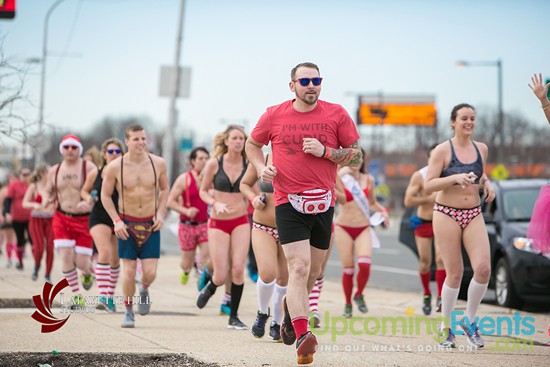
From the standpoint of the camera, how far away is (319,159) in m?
7.34

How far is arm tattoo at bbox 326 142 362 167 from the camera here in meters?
7.25

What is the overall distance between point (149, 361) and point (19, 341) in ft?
4.88

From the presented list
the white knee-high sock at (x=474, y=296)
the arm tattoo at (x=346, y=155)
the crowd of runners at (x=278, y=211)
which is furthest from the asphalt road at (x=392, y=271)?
the arm tattoo at (x=346, y=155)

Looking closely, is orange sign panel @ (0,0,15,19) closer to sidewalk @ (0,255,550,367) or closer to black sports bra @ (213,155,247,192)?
black sports bra @ (213,155,247,192)

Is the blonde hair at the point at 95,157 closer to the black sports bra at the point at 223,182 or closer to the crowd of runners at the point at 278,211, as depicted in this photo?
the crowd of runners at the point at 278,211

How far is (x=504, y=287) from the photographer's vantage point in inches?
493

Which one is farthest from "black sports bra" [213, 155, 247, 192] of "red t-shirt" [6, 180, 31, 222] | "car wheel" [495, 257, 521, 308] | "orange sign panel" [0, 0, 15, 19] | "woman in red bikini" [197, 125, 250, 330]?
"red t-shirt" [6, 180, 31, 222]

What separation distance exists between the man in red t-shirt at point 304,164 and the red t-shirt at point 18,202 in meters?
12.4

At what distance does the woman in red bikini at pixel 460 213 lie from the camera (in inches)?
331

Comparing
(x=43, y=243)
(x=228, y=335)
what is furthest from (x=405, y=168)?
(x=228, y=335)

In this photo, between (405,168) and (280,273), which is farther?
(405,168)

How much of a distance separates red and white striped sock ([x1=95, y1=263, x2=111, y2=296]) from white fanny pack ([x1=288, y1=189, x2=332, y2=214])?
4312 millimetres

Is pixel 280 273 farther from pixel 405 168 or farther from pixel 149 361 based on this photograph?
pixel 405 168

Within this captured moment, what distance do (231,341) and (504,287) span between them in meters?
5.27
